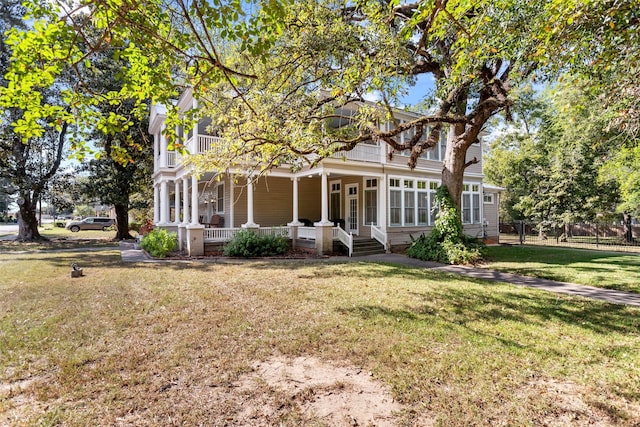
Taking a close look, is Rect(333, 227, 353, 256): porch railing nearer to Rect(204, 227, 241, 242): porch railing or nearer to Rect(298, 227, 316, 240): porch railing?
Rect(298, 227, 316, 240): porch railing

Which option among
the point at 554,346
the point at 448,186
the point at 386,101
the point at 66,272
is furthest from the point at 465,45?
the point at 66,272

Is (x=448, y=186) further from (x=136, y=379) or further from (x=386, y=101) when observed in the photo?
(x=136, y=379)

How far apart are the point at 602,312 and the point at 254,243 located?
33.7 ft

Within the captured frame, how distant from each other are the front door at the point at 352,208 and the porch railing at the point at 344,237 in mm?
2825

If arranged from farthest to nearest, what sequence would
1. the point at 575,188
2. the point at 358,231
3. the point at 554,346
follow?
the point at 575,188 → the point at 358,231 → the point at 554,346

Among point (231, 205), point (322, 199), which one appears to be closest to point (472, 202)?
point (322, 199)

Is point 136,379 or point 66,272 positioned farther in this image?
point 66,272

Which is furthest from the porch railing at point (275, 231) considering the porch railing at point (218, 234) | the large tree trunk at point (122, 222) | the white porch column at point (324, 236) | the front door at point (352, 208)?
the large tree trunk at point (122, 222)

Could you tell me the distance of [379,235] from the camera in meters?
15.5

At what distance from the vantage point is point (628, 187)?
57.4 feet

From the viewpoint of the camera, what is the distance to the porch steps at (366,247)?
1423 centimetres

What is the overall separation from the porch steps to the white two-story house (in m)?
0.10

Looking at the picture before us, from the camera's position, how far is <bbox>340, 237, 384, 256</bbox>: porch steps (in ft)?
46.7

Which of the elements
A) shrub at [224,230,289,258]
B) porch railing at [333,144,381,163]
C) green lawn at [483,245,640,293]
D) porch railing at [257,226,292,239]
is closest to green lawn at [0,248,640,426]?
green lawn at [483,245,640,293]
